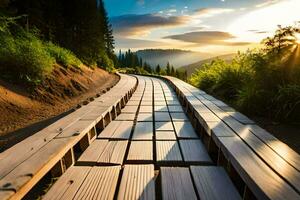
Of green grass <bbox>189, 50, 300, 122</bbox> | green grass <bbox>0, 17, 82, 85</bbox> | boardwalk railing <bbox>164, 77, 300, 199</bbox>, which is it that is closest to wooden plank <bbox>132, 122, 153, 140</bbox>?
boardwalk railing <bbox>164, 77, 300, 199</bbox>

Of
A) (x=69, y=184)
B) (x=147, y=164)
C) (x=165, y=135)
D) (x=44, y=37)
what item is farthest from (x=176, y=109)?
(x=44, y=37)

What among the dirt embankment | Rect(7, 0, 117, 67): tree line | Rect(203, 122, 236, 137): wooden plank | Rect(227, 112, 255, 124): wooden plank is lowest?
the dirt embankment

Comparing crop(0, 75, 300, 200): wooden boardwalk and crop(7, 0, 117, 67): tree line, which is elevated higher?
crop(7, 0, 117, 67): tree line

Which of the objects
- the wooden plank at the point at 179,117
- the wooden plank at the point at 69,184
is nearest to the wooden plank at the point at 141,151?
the wooden plank at the point at 69,184

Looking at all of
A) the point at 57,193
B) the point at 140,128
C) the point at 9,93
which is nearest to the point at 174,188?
the point at 57,193

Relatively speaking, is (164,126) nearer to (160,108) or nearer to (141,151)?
(141,151)

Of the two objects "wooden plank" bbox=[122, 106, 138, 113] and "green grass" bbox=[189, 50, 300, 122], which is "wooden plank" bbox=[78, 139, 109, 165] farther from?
"green grass" bbox=[189, 50, 300, 122]

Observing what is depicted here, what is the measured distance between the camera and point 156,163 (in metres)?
3.15

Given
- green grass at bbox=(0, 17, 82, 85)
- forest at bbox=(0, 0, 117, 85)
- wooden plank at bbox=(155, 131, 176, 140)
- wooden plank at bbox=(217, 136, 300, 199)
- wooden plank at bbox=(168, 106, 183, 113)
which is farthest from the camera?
forest at bbox=(0, 0, 117, 85)

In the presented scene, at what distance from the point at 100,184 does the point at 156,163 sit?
0.89 m

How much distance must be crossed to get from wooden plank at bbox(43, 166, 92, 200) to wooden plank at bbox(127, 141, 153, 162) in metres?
0.60

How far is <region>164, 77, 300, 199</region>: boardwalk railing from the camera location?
1.86m

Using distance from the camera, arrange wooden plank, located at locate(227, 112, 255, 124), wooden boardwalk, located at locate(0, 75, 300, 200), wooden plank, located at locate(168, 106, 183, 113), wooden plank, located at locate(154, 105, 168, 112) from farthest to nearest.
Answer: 1. wooden plank, located at locate(168, 106, 183, 113)
2. wooden plank, located at locate(154, 105, 168, 112)
3. wooden plank, located at locate(227, 112, 255, 124)
4. wooden boardwalk, located at locate(0, 75, 300, 200)

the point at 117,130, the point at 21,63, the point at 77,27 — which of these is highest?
the point at 77,27
